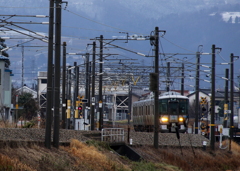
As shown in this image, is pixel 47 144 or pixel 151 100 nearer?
pixel 47 144

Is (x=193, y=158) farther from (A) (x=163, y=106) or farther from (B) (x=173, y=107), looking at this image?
(A) (x=163, y=106)

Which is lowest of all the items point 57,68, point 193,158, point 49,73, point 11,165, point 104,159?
point 193,158

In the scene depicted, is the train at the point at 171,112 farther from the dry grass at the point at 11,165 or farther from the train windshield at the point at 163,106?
the dry grass at the point at 11,165

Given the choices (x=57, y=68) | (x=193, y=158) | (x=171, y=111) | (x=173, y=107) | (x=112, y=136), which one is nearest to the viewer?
(x=57, y=68)

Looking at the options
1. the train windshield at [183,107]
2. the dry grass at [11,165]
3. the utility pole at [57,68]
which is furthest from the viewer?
the train windshield at [183,107]

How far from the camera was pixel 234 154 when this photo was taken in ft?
115

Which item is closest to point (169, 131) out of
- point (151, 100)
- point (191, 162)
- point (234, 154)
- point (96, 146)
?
point (151, 100)

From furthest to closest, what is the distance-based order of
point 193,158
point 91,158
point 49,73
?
→ point 193,158
point 49,73
point 91,158

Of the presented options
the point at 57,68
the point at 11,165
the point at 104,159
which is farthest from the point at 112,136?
the point at 11,165

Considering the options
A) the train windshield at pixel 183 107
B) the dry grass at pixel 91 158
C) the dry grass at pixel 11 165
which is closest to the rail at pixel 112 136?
the dry grass at pixel 91 158

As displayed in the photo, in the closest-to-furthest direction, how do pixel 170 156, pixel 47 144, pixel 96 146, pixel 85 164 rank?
pixel 85 164
pixel 47 144
pixel 96 146
pixel 170 156

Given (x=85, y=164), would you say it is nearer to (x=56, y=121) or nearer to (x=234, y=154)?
(x=56, y=121)

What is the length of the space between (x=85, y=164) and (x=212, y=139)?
48.1 ft

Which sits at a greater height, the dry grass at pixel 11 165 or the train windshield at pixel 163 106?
the train windshield at pixel 163 106
